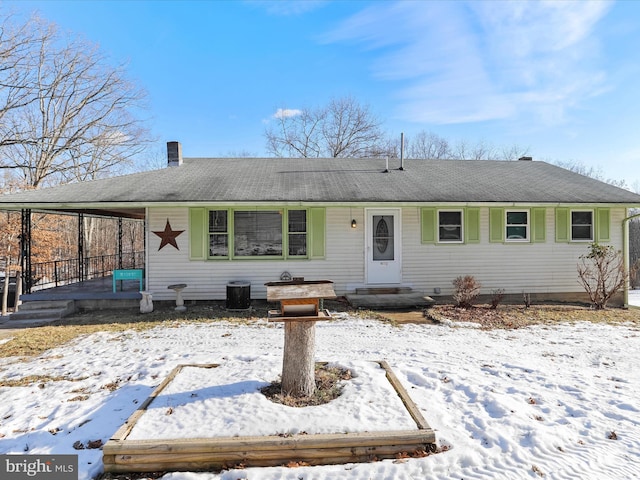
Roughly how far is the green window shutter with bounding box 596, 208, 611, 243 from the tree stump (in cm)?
1061

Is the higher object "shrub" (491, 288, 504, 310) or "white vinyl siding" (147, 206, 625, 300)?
"white vinyl siding" (147, 206, 625, 300)

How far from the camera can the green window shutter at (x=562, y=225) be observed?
34.4 feet

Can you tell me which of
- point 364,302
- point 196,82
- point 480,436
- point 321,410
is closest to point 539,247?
point 364,302

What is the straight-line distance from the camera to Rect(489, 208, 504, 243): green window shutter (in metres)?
10.3

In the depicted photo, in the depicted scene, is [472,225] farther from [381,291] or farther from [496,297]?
[381,291]

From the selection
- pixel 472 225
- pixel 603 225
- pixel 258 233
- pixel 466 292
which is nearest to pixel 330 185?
pixel 258 233

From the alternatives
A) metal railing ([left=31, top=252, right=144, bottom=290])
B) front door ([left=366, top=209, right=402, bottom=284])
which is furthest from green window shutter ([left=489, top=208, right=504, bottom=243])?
metal railing ([left=31, top=252, right=144, bottom=290])

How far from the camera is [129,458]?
2.97m

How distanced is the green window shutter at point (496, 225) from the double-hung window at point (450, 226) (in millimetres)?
849

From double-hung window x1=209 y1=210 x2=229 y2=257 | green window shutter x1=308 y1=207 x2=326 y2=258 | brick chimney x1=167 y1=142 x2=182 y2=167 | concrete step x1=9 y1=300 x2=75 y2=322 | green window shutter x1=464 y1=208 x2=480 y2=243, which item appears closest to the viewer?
concrete step x1=9 y1=300 x2=75 y2=322

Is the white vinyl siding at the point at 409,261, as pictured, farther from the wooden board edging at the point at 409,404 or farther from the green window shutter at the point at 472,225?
the wooden board edging at the point at 409,404

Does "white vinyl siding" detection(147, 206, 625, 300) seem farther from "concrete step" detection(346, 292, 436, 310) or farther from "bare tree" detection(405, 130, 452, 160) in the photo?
"bare tree" detection(405, 130, 452, 160)

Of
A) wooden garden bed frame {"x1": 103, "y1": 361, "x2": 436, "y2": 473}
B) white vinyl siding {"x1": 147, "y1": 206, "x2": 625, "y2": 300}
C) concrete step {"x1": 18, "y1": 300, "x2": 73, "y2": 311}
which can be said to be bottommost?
wooden garden bed frame {"x1": 103, "y1": 361, "x2": 436, "y2": 473}

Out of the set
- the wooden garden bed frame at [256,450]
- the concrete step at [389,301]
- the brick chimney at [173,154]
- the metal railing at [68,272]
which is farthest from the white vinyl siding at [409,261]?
the wooden garden bed frame at [256,450]
